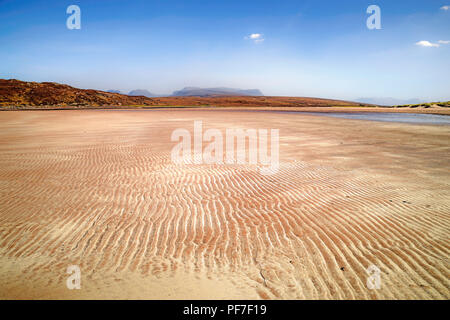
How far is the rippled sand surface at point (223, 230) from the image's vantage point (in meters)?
3.28

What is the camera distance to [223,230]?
15.4 ft

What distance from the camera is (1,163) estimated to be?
9.03 metres

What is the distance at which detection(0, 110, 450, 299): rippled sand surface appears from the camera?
3275mm

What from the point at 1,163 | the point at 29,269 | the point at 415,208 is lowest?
the point at 29,269

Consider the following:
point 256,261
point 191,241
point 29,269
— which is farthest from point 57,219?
point 256,261

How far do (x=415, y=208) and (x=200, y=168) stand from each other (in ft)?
20.1

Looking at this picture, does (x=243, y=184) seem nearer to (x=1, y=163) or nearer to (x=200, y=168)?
(x=200, y=168)

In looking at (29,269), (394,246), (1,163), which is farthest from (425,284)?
(1,163)

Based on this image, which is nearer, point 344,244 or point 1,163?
point 344,244
